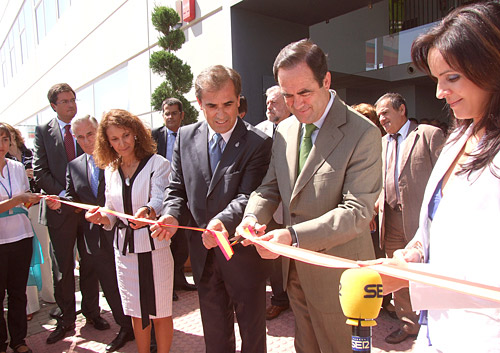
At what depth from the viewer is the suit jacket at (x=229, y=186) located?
97.7 inches

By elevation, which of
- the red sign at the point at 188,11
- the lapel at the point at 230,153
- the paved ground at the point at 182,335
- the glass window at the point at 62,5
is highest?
the glass window at the point at 62,5

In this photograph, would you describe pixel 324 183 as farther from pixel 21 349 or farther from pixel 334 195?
pixel 21 349

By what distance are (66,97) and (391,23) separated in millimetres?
11135

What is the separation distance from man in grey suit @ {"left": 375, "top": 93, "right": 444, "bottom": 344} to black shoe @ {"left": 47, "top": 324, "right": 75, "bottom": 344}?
3404 millimetres

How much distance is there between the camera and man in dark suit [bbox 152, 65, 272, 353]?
97.4 inches

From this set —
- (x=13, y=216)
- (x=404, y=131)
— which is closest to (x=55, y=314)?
(x=13, y=216)

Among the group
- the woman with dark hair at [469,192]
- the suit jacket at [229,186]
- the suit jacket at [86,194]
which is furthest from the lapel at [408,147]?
the suit jacket at [86,194]

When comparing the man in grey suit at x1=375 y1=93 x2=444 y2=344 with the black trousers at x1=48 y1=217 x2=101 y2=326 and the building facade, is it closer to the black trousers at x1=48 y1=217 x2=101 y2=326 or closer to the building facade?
the building facade

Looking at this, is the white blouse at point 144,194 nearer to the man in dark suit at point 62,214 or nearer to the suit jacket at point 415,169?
the man in dark suit at point 62,214

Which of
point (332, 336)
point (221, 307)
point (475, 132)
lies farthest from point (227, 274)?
point (475, 132)


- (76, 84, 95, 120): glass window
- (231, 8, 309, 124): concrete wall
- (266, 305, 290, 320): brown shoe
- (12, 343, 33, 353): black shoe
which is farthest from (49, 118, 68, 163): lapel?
(76, 84, 95, 120): glass window

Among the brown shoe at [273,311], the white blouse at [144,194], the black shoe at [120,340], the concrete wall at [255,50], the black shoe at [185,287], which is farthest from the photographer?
the concrete wall at [255,50]

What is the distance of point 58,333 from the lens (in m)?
4.02

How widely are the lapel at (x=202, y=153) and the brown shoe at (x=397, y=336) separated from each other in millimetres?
2474
